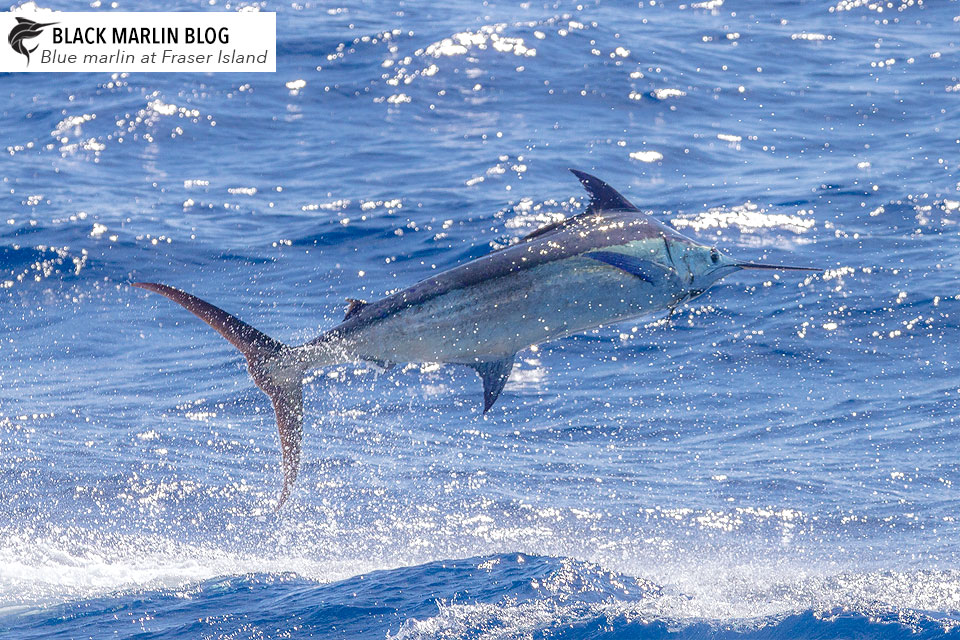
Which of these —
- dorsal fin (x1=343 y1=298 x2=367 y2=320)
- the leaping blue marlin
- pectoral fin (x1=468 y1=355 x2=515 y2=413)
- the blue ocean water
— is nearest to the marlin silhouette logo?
the blue ocean water

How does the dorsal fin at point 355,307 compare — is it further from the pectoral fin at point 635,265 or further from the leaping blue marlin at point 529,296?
the pectoral fin at point 635,265

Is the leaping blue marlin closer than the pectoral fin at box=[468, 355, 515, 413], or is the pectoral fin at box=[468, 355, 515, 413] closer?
the leaping blue marlin

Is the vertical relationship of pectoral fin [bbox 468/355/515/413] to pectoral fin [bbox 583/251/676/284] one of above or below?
below

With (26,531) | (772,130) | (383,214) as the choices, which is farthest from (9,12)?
(26,531)

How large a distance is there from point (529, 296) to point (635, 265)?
471mm

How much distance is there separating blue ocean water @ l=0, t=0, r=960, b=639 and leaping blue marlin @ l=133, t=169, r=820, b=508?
11.6 ft

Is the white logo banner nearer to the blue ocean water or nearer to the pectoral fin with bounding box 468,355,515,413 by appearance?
the blue ocean water

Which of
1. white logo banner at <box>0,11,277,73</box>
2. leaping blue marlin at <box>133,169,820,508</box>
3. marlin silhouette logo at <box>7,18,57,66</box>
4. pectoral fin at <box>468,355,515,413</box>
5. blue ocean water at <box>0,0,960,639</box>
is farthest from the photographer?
marlin silhouette logo at <box>7,18,57,66</box>

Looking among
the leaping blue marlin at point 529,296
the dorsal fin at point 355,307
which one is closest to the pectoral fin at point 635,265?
the leaping blue marlin at point 529,296

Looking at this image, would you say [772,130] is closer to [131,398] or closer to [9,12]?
[131,398]

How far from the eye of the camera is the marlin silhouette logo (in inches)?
1032

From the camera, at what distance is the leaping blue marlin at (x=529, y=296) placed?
16.6 ft

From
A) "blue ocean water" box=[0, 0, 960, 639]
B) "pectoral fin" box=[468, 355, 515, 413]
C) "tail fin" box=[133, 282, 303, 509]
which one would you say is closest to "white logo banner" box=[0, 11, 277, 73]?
→ "blue ocean water" box=[0, 0, 960, 639]

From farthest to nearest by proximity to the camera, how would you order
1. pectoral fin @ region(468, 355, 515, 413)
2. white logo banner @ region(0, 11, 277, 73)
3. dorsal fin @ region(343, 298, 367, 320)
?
white logo banner @ region(0, 11, 277, 73) < dorsal fin @ region(343, 298, 367, 320) < pectoral fin @ region(468, 355, 515, 413)
